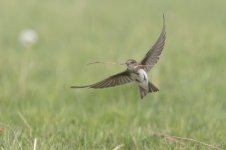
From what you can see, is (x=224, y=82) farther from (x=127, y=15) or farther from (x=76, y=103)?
(x=127, y=15)

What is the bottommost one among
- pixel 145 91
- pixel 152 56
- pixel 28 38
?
pixel 145 91

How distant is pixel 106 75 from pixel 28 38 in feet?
5.84

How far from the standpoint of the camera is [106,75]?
6512 mm

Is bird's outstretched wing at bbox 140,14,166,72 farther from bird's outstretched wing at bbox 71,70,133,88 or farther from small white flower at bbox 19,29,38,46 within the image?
small white flower at bbox 19,29,38,46

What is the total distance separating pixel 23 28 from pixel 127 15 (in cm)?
224

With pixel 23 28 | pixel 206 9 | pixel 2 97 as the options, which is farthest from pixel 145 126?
pixel 206 9

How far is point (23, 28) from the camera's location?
8.76 m

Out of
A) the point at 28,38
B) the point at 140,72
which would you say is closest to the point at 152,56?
the point at 140,72

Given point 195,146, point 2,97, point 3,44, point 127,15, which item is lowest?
point 195,146

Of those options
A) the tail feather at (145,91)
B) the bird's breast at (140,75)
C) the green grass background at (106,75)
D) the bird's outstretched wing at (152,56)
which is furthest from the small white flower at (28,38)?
the bird's breast at (140,75)

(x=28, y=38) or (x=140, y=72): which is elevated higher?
(x=28, y=38)

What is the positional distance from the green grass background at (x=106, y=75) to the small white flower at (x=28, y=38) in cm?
9

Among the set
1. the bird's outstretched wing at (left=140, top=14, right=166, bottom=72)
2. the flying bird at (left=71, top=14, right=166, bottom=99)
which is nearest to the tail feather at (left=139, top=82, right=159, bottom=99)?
the flying bird at (left=71, top=14, right=166, bottom=99)

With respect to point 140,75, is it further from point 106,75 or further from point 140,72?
point 106,75
